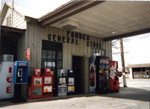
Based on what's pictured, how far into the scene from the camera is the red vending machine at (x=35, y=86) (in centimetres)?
823

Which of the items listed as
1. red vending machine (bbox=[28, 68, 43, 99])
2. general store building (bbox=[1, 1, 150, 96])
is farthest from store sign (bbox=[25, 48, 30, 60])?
red vending machine (bbox=[28, 68, 43, 99])

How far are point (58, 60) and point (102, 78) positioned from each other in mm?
3322

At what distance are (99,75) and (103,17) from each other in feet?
13.3

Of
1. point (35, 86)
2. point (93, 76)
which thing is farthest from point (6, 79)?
point (93, 76)

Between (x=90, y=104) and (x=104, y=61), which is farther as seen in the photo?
(x=104, y=61)

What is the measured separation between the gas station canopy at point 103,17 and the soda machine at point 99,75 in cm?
224

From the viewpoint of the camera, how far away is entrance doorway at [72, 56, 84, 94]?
11761 millimetres

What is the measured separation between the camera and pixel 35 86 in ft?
27.3

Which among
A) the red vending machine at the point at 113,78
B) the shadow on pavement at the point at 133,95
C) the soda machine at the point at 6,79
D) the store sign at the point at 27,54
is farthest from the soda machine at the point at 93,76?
the soda machine at the point at 6,79

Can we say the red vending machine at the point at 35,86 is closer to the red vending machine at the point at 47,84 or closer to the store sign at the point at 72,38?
the red vending machine at the point at 47,84

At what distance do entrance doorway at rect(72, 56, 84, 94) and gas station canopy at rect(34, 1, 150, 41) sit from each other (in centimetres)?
226

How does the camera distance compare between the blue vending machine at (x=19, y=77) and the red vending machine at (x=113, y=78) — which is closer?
the blue vending machine at (x=19, y=77)

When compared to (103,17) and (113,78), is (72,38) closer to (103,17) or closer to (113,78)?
(103,17)

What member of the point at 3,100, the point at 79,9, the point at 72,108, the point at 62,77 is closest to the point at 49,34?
the point at 62,77
